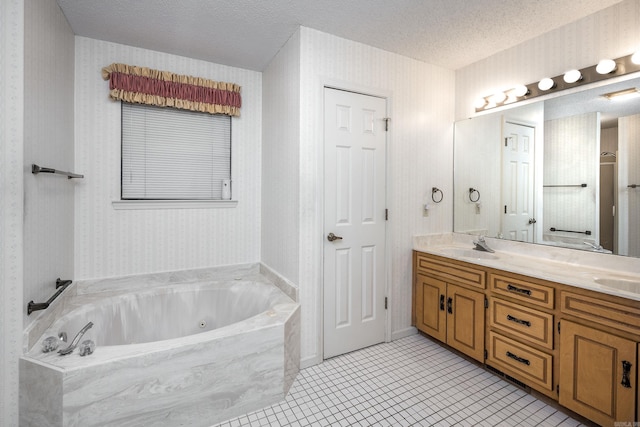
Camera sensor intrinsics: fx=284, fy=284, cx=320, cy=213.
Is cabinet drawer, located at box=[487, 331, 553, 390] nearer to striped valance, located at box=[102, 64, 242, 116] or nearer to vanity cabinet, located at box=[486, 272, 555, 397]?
vanity cabinet, located at box=[486, 272, 555, 397]

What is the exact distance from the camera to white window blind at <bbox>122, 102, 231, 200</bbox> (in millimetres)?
2459

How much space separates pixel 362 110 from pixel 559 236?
1.82 metres

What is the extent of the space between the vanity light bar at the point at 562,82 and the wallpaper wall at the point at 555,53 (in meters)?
0.05

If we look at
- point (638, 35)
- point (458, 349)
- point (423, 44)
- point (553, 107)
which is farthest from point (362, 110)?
point (458, 349)

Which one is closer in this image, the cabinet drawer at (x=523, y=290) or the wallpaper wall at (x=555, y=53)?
the cabinet drawer at (x=523, y=290)

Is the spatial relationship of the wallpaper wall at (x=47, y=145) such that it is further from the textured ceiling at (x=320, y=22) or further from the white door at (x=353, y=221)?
the white door at (x=353, y=221)

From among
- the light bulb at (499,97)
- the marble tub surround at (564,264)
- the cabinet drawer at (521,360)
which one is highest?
the light bulb at (499,97)

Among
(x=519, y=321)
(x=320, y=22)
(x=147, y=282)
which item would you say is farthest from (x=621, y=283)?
(x=147, y=282)

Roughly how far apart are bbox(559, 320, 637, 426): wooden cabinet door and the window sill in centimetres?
275

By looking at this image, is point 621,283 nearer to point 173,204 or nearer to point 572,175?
point 572,175

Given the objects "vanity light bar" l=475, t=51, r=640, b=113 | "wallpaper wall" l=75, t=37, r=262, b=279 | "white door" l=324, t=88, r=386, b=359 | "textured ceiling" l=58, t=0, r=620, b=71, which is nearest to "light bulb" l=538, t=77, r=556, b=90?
"vanity light bar" l=475, t=51, r=640, b=113

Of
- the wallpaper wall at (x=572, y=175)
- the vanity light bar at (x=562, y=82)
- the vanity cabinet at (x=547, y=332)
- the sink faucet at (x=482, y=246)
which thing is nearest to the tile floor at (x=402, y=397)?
the vanity cabinet at (x=547, y=332)

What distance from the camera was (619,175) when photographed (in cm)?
188

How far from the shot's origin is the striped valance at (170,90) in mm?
2307
